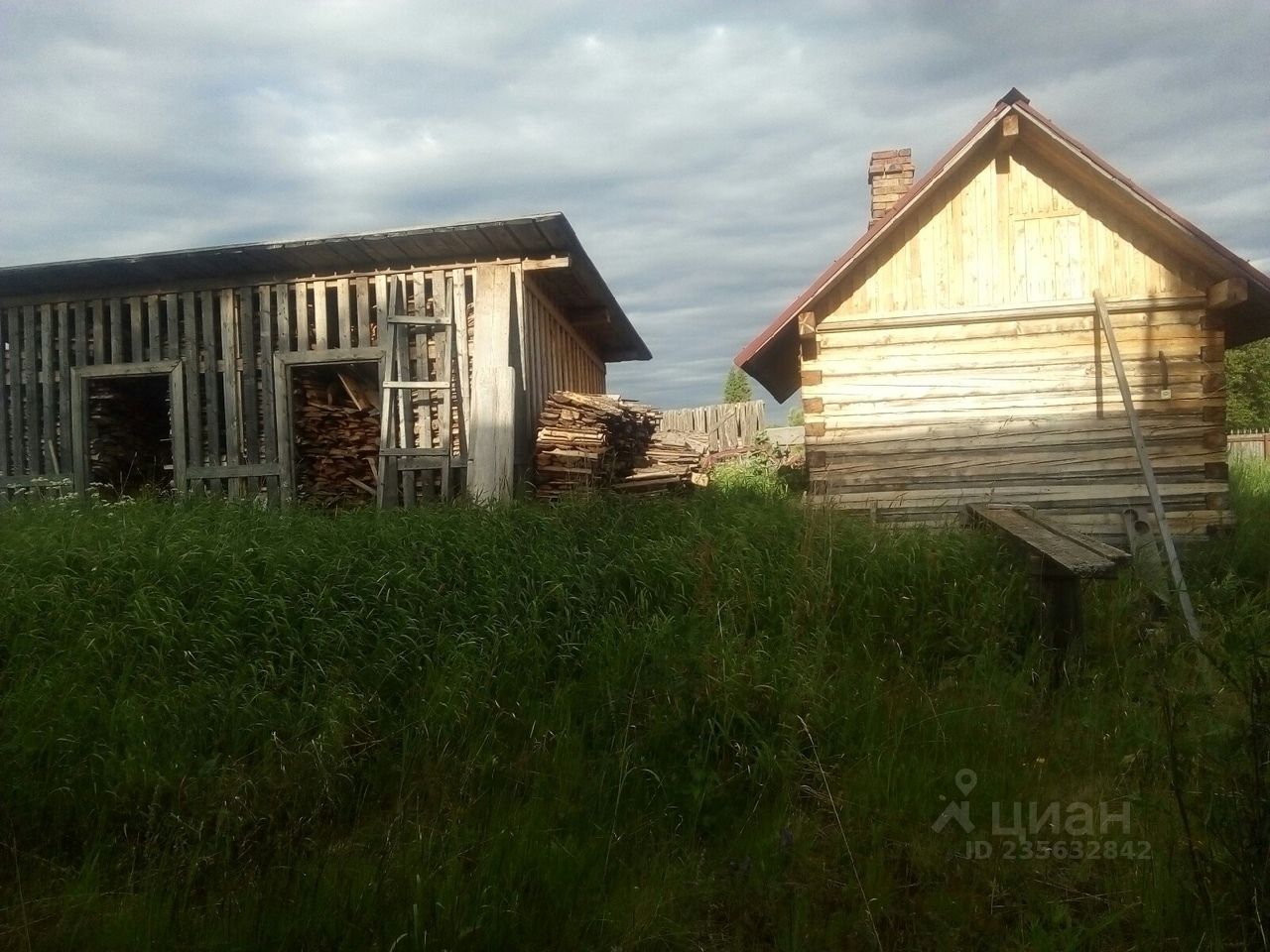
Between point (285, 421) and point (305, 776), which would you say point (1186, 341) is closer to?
point (305, 776)

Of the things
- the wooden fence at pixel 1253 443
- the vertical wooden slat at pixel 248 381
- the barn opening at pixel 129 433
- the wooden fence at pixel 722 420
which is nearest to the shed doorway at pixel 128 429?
the barn opening at pixel 129 433

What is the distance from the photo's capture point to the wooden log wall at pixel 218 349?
31.7 feet

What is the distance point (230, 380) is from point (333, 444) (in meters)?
1.44

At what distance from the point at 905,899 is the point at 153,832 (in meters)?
3.53

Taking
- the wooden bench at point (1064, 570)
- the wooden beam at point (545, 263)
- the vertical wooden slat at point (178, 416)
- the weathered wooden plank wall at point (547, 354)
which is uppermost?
the wooden beam at point (545, 263)

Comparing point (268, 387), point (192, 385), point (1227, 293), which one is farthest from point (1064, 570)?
point (192, 385)

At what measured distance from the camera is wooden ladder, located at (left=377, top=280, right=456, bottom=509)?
9273 millimetres

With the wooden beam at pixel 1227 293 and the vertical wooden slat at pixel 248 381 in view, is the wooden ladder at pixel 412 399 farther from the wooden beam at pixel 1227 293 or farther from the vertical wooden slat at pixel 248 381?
the wooden beam at pixel 1227 293

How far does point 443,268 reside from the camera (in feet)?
31.6

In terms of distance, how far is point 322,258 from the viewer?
9641mm

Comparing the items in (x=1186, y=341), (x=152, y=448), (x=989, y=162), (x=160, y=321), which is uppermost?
(x=989, y=162)

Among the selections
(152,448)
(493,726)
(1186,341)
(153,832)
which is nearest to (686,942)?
(493,726)

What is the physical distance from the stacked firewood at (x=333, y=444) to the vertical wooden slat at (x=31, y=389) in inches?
136

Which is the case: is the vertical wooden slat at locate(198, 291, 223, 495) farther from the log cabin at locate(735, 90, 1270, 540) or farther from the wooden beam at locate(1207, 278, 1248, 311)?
the wooden beam at locate(1207, 278, 1248, 311)
